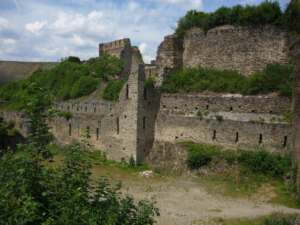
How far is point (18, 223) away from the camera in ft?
15.5

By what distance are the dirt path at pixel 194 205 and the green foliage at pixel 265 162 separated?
2253 mm

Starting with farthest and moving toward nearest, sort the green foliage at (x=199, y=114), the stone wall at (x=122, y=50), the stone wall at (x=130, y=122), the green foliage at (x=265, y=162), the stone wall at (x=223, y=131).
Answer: the stone wall at (x=122, y=50) < the stone wall at (x=130, y=122) < the green foliage at (x=199, y=114) < the stone wall at (x=223, y=131) < the green foliage at (x=265, y=162)

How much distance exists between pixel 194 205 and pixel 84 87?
19262mm

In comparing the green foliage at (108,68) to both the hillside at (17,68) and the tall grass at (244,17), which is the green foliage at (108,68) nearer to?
the tall grass at (244,17)

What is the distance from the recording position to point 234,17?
19.3 meters

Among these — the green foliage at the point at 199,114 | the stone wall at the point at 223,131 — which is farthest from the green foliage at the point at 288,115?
the green foliage at the point at 199,114

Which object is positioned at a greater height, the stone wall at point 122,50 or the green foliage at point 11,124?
the stone wall at point 122,50

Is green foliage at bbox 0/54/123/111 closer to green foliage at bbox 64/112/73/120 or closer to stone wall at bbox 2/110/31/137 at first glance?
stone wall at bbox 2/110/31/137

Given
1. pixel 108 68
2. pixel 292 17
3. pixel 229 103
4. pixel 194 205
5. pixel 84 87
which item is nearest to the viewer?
pixel 194 205

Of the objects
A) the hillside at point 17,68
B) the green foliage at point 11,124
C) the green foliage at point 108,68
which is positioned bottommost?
the green foliage at point 11,124

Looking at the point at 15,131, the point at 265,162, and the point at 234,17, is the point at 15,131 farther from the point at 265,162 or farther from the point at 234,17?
the point at 265,162

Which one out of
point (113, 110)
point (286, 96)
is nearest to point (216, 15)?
point (286, 96)

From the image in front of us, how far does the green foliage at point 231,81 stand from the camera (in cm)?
1517

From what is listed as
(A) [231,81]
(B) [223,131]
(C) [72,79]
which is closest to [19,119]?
(C) [72,79]
